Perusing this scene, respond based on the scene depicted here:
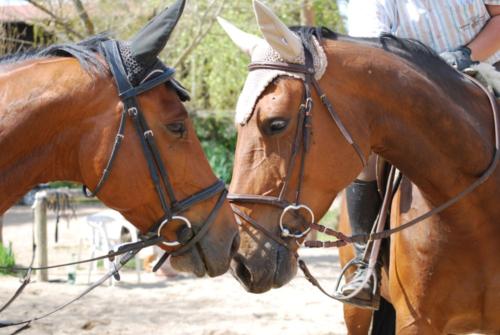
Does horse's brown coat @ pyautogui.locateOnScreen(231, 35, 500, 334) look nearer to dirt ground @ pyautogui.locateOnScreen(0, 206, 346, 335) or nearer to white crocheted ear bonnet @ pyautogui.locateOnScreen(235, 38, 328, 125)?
white crocheted ear bonnet @ pyautogui.locateOnScreen(235, 38, 328, 125)

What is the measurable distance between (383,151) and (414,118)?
0.22 meters

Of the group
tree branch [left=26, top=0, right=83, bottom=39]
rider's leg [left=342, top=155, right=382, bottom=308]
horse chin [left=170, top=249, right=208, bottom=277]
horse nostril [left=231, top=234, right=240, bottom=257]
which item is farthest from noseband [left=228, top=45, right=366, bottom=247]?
tree branch [left=26, top=0, right=83, bottom=39]

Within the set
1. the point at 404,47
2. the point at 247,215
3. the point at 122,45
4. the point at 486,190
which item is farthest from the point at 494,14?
the point at 122,45

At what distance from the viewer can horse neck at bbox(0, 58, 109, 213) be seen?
120 inches

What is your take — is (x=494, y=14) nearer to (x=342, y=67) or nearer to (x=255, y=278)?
(x=342, y=67)

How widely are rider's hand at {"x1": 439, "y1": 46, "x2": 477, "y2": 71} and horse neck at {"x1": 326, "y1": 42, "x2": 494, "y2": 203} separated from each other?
0.21 meters

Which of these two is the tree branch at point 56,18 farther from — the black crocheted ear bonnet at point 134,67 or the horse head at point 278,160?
the black crocheted ear bonnet at point 134,67

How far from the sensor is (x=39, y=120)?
120 inches

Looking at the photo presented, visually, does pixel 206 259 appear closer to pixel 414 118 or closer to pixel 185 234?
pixel 185 234

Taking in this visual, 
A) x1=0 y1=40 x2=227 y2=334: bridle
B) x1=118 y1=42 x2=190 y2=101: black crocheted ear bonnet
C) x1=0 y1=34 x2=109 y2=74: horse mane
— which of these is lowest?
x1=0 y1=40 x2=227 y2=334: bridle

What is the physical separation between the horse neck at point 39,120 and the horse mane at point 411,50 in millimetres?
1241

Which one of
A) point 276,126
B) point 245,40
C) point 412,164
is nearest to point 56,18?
point 245,40

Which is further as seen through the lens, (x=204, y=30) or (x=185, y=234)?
(x=204, y=30)

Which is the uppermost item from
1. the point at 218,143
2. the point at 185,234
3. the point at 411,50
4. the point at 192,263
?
the point at 411,50
